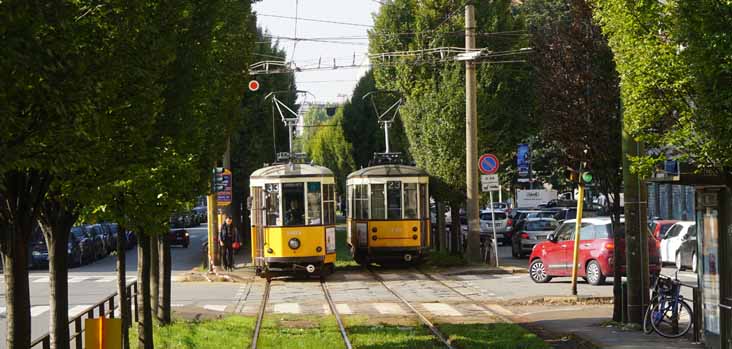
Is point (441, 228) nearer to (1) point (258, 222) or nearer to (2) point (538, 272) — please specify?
(1) point (258, 222)

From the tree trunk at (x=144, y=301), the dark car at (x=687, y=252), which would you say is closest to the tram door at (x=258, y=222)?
the dark car at (x=687, y=252)

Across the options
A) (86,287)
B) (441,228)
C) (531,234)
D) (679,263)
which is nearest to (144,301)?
(86,287)

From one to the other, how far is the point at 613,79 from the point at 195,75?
325 inches

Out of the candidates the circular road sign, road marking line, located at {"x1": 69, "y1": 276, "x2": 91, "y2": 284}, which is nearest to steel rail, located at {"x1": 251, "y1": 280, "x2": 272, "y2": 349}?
road marking line, located at {"x1": 69, "y1": 276, "x2": 91, "y2": 284}

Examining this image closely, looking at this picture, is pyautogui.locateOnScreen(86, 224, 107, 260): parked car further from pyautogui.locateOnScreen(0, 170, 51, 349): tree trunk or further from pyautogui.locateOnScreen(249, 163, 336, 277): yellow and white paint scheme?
pyautogui.locateOnScreen(0, 170, 51, 349): tree trunk

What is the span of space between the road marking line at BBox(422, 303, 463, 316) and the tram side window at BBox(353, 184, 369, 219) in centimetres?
1073

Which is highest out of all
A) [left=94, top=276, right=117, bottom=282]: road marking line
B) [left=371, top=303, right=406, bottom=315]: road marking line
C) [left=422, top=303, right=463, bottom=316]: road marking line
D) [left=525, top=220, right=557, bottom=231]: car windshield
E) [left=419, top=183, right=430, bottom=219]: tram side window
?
[left=419, top=183, right=430, bottom=219]: tram side window

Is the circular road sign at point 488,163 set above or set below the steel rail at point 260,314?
above

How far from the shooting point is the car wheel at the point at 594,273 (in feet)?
91.5

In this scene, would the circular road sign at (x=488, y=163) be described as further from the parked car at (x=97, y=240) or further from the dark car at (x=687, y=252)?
the parked car at (x=97, y=240)

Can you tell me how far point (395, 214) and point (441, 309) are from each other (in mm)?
11416

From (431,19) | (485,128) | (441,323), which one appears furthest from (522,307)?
(431,19)

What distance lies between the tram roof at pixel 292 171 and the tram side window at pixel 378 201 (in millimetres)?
3292

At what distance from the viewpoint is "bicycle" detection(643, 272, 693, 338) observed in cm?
1723
